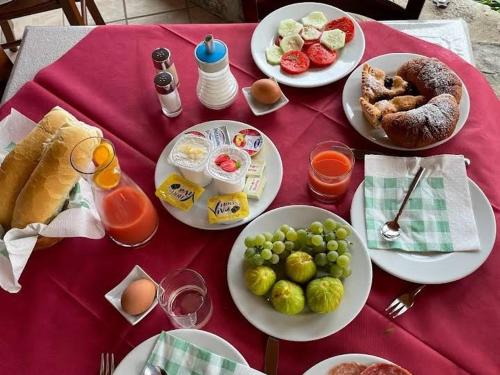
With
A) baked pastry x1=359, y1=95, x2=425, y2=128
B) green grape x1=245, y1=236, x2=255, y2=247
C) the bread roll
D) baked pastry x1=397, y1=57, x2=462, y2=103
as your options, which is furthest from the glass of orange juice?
baked pastry x1=397, y1=57, x2=462, y2=103

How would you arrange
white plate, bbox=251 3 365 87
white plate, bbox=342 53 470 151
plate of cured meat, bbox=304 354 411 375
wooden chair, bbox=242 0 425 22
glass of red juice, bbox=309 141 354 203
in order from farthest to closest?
wooden chair, bbox=242 0 425 22 < white plate, bbox=251 3 365 87 < white plate, bbox=342 53 470 151 < glass of red juice, bbox=309 141 354 203 < plate of cured meat, bbox=304 354 411 375

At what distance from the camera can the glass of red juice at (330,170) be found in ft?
3.39

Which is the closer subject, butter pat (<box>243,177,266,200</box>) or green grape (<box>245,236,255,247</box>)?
green grape (<box>245,236,255,247</box>)

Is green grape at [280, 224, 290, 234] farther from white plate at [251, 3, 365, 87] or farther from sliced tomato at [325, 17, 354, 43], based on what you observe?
sliced tomato at [325, 17, 354, 43]

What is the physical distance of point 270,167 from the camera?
1.11 metres

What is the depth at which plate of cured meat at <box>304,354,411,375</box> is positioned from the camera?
2.70 ft

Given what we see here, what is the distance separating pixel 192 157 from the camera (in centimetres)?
105

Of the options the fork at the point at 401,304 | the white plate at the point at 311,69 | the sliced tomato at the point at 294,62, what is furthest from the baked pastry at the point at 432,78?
the fork at the point at 401,304

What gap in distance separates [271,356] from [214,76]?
664 mm

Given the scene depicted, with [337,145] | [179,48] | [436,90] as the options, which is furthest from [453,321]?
[179,48]

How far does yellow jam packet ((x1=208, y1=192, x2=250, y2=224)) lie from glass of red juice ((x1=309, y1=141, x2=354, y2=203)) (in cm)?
16

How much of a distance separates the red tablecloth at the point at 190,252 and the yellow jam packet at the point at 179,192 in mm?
38

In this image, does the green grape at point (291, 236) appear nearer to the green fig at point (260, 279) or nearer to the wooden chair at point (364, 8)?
the green fig at point (260, 279)

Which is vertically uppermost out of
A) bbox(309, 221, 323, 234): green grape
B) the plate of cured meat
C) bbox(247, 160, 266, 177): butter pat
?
bbox(309, 221, 323, 234): green grape
